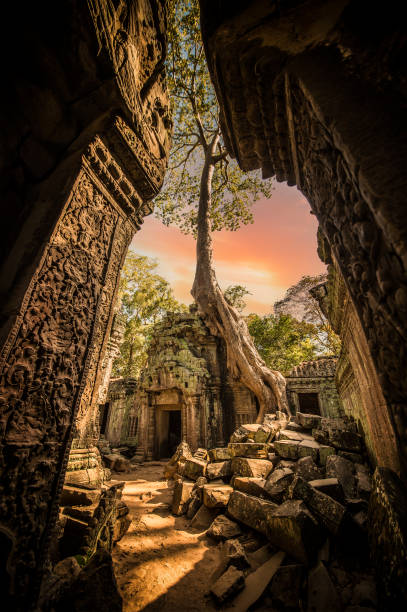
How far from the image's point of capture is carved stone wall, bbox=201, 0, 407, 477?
0.96m

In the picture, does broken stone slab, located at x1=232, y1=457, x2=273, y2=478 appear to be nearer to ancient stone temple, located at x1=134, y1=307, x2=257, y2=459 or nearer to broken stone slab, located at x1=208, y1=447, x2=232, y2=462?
broken stone slab, located at x1=208, y1=447, x2=232, y2=462

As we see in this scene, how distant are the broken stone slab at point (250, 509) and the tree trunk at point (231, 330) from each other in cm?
564

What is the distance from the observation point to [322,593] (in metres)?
1.74

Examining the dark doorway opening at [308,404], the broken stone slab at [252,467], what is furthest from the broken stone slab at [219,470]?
the dark doorway opening at [308,404]

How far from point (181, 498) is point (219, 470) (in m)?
0.74

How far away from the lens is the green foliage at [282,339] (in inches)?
616

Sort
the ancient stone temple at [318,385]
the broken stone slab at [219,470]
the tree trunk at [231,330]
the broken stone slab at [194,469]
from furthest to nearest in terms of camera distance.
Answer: the ancient stone temple at [318,385]
the tree trunk at [231,330]
the broken stone slab at [194,469]
the broken stone slab at [219,470]

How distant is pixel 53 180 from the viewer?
1.77 metres

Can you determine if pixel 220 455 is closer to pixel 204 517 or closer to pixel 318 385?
pixel 204 517

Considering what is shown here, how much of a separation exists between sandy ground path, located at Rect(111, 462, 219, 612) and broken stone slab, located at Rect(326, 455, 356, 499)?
1622mm

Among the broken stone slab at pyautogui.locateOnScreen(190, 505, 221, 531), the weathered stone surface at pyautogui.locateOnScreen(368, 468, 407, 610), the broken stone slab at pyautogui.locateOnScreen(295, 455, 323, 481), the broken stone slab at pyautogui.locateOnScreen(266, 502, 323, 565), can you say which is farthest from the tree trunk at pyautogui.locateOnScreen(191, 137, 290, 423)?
the weathered stone surface at pyautogui.locateOnScreen(368, 468, 407, 610)

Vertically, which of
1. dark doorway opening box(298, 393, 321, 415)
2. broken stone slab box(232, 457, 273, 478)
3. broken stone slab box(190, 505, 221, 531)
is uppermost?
dark doorway opening box(298, 393, 321, 415)

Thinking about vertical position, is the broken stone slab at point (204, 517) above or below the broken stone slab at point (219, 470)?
below

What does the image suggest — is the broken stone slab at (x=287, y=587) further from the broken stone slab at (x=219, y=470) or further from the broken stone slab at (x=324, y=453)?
the broken stone slab at (x=219, y=470)
